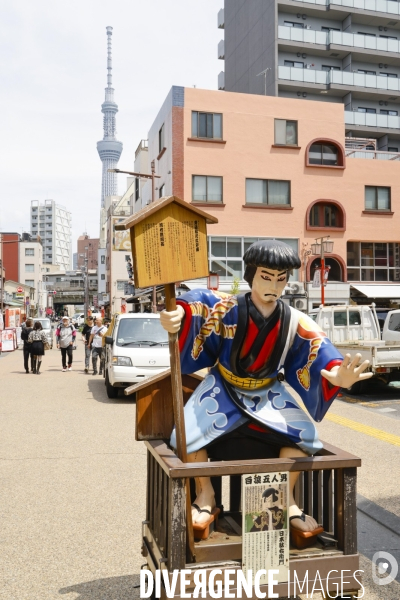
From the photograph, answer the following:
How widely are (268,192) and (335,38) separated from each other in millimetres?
13672

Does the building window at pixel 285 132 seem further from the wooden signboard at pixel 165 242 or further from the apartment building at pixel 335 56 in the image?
the wooden signboard at pixel 165 242

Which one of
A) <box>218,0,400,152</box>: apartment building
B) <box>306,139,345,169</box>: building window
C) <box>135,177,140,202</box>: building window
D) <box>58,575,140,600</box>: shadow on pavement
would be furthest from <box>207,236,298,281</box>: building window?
<box>58,575,140,600</box>: shadow on pavement

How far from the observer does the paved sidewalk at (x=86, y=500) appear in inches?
135

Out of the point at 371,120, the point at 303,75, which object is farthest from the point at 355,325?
the point at 371,120

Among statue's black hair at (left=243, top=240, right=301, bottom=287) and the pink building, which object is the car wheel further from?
the pink building

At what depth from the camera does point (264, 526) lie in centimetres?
259

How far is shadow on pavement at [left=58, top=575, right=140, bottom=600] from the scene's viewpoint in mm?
3203

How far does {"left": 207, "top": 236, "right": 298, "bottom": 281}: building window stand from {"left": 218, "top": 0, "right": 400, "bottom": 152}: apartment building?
40.4 feet

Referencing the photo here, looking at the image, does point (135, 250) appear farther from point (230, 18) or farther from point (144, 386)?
point (230, 18)

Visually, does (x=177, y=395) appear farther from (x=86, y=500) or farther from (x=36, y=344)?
(x=36, y=344)

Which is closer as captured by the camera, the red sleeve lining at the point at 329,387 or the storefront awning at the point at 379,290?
the red sleeve lining at the point at 329,387

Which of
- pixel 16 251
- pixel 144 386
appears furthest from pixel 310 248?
pixel 16 251

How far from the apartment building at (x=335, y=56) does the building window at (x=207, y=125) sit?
921 centimetres

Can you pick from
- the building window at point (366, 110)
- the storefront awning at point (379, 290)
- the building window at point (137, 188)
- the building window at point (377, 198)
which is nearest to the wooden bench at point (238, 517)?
the storefront awning at point (379, 290)
